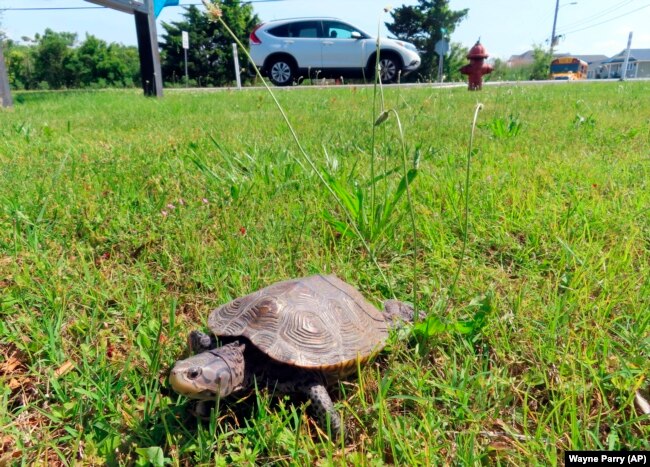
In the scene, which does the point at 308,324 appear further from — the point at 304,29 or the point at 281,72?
the point at 304,29

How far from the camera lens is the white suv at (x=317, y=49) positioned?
15.0 meters

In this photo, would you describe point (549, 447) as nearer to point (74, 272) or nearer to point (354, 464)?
point (354, 464)

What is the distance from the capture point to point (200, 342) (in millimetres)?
1531

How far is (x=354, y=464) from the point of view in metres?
1.19

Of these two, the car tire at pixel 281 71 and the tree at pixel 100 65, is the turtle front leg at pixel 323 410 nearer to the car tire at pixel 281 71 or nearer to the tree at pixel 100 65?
the car tire at pixel 281 71

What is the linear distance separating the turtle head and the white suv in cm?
1495

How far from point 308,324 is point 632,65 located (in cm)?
7936

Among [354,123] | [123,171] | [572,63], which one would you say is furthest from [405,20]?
[123,171]

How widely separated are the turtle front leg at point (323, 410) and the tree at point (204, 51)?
1250 inches

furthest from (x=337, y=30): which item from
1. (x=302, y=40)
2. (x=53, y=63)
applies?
(x=53, y=63)

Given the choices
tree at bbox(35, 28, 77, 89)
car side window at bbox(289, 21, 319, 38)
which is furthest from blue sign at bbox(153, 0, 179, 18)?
tree at bbox(35, 28, 77, 89)

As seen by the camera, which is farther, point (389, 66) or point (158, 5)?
point (389, 66)

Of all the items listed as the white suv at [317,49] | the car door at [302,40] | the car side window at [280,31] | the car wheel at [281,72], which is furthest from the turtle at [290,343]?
the car side window at [280,31]

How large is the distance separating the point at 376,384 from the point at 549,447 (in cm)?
55
